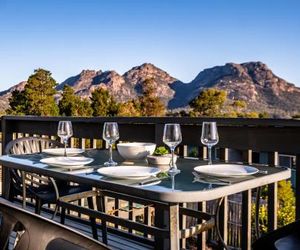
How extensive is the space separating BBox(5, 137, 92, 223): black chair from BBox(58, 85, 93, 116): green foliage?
24.3 m

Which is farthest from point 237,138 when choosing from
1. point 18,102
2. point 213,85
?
point 213,85

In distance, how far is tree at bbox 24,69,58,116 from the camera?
1067 inches

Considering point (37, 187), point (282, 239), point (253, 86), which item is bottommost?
point (37, 187)

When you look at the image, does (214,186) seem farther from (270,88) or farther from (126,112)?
(270,88)

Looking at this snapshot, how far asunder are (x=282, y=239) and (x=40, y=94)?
27660 mm

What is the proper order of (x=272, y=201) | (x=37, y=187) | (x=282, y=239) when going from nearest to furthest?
(x=282, y=239), (x=272, y=201), (x=37, y=187)

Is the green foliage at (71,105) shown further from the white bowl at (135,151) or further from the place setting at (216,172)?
the place setting at (216,172)

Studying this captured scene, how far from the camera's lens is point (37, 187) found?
283cm

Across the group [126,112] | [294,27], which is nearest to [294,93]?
[294,27]

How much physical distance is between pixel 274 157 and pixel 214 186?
0.97m

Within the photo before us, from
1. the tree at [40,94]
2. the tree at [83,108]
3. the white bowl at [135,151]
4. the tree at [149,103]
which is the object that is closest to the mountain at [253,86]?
the tree at [149,103]

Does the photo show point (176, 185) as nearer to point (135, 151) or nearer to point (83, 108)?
point (135, 151)

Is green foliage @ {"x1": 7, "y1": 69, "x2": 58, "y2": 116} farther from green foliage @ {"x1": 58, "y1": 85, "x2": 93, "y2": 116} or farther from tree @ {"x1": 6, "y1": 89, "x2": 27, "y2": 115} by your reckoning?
green foliage @ {"x1": 58, "y1": 85, "x2": 93, "y2": 116}

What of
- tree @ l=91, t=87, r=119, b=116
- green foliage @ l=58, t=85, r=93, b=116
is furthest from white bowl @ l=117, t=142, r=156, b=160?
tree @ l=91, t=87, r=119, b=116
